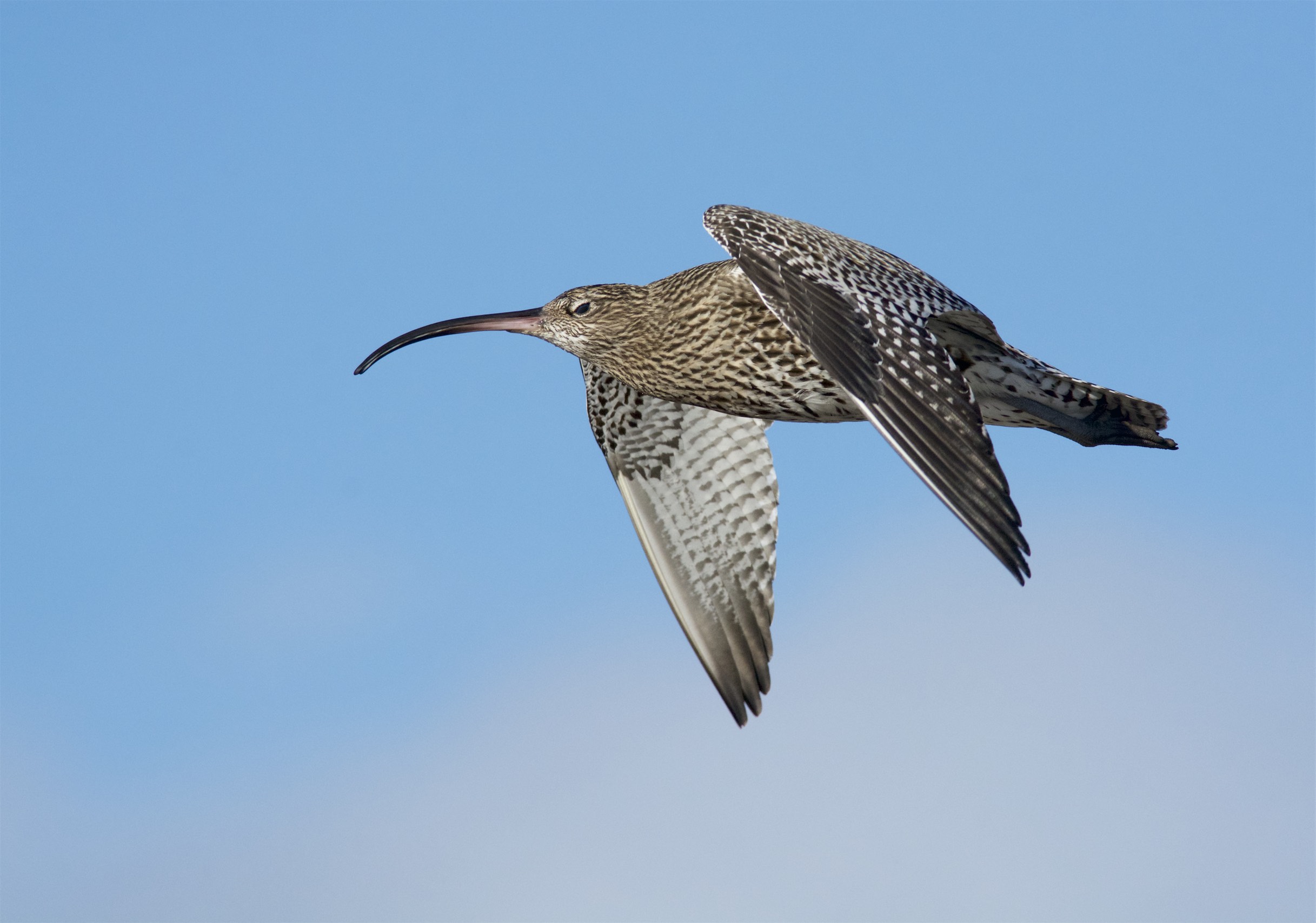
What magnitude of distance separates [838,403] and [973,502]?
2366mm

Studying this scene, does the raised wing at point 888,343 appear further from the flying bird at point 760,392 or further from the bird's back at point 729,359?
the bird's back at point 729,359

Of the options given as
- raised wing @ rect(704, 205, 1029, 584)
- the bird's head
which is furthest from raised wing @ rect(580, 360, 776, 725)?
raised wing @ rect(704, 205, 1029, 584)

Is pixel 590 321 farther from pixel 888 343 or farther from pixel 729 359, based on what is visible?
pixel 888 343

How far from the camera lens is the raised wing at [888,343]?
9133mm

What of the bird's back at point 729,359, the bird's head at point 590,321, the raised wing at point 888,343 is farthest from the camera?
the bird's head at point 590,321

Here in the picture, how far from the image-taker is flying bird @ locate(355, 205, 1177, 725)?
383 inches

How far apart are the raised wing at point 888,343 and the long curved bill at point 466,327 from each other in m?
1.82

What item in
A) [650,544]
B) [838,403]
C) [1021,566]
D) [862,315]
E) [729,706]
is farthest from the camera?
[650,544]

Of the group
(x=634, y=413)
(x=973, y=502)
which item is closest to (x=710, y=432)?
(x=634, y=413)

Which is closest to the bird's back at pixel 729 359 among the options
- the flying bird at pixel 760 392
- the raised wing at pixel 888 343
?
the flying bird at pixel 760 392

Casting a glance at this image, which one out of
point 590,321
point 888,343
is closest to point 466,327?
point 590,321

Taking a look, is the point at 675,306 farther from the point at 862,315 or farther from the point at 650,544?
the point at 650,544

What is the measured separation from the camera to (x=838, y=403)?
11.3m

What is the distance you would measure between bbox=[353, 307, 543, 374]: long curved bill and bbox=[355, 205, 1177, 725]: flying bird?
0.05 feet
